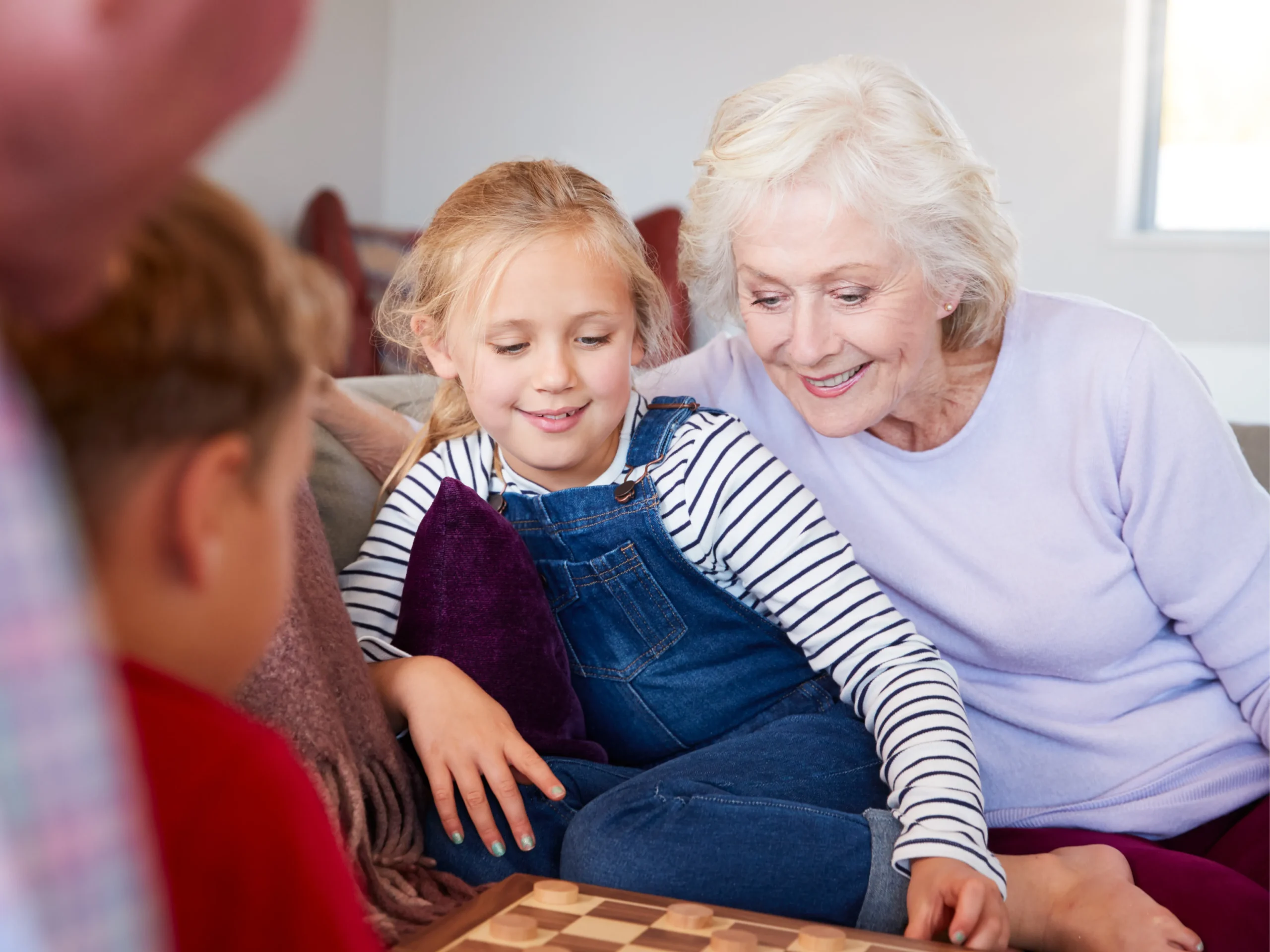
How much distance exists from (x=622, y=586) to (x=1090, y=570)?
0.48m

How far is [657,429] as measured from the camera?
1.34 meters

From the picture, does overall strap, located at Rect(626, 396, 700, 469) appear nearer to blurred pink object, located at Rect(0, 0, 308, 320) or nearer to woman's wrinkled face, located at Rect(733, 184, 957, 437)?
woman's wrinkled face, located at Rect(733, 184, 957, 437)

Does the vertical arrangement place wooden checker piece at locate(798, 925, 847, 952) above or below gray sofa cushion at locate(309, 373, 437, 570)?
below

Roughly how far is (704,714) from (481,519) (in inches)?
12.2

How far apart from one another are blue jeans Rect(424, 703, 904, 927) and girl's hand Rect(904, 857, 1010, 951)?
6 cm

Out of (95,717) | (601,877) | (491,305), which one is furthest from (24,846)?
(491,305)

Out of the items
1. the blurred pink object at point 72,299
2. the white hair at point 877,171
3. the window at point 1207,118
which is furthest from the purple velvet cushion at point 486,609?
the window at point 1207,118

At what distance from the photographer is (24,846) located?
238 mm

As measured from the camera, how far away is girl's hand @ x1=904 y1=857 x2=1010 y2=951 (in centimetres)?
92

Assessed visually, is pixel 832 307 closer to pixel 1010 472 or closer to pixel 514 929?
pixel 1010 472

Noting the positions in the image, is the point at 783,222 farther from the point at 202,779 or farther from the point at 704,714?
the point at 202,779

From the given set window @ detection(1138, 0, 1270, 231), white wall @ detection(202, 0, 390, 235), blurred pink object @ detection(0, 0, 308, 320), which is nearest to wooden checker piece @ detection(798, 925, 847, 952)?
blurred pink object @ detection(0, 0, 308, 320)

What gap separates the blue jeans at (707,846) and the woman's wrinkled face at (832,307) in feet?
1.33

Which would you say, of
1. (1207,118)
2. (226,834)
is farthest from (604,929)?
(1207,118)
